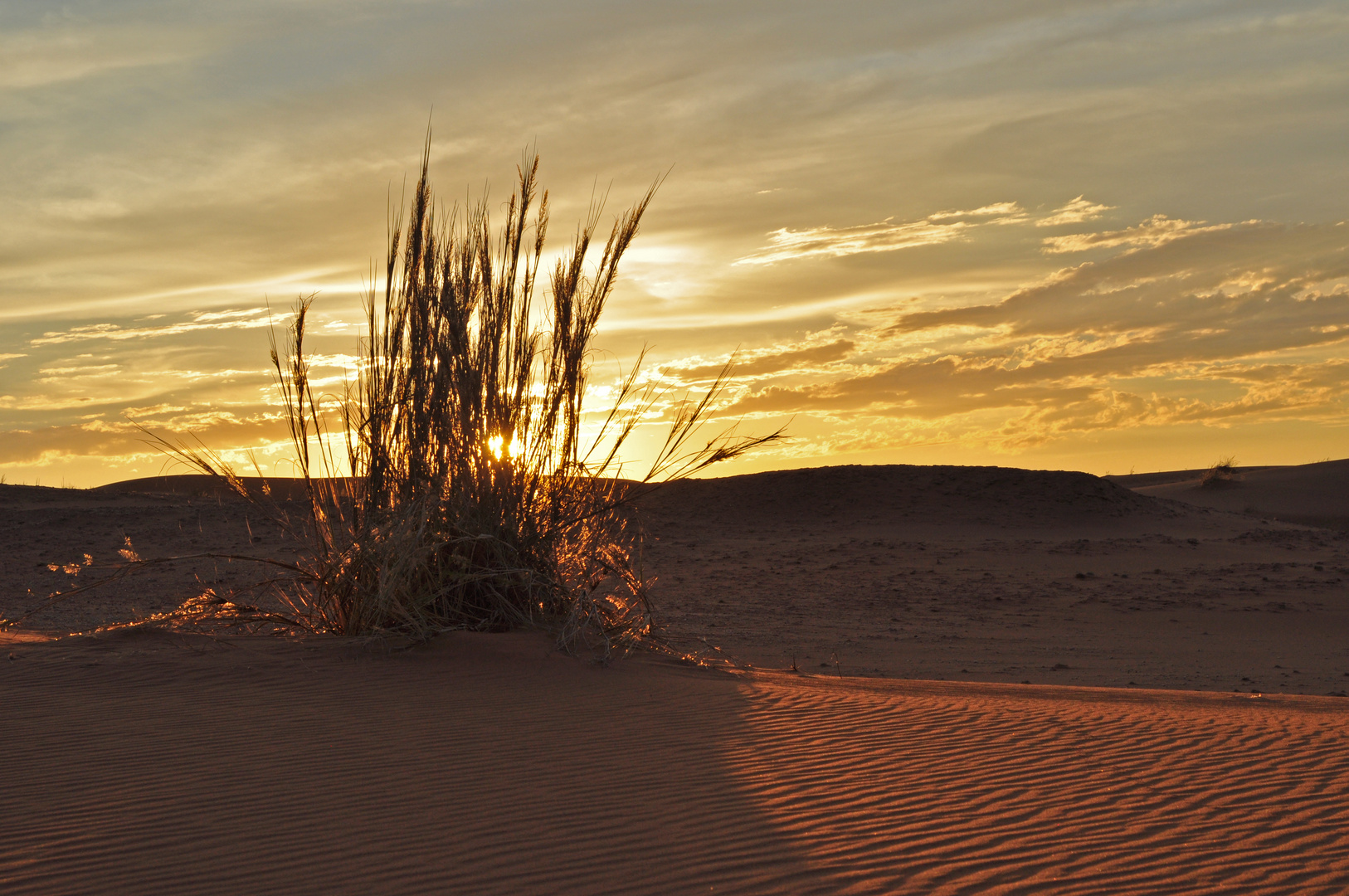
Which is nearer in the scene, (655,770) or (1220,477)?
(655,770)

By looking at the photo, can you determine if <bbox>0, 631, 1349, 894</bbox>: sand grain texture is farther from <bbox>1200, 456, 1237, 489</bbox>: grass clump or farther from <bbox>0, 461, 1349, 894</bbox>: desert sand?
<bbox>1200, 456, 1237, 489</bbox>: grass clump

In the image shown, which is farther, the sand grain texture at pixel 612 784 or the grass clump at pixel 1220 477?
the grass clump at pixel 1220 477

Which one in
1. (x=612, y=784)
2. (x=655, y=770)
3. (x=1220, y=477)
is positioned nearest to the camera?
(x=612, y=784)

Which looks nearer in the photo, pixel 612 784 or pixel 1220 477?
pixel 612 784

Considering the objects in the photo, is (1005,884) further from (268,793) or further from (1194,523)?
(1194,523)

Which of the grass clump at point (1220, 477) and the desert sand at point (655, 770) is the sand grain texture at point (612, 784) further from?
the grass clump at point (1220, 477)

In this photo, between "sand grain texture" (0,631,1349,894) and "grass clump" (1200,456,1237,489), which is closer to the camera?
"sand grain texture" (0,631,1349,894)

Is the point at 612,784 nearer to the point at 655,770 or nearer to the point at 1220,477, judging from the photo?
the point at 655,770

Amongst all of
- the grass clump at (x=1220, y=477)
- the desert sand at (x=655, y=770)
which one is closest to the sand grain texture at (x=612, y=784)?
the desert sand at (x=655, y=770)

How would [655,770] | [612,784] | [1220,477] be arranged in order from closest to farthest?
[612,784]
[655,770]
[1220,477]

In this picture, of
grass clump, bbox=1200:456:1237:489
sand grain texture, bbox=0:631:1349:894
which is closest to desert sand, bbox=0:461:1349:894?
sand grain texture, bbox=0:631:1349:894

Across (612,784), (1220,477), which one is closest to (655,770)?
(612,784)

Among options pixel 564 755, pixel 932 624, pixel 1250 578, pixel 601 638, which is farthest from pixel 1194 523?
pixel 564 755

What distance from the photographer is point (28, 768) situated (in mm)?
4133
